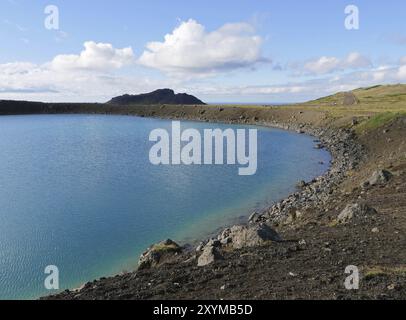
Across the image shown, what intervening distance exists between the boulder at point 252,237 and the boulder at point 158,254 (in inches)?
170

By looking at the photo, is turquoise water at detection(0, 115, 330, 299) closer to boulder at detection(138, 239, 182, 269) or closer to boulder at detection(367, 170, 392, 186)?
boulder at detection(138, 239, 182, 269)

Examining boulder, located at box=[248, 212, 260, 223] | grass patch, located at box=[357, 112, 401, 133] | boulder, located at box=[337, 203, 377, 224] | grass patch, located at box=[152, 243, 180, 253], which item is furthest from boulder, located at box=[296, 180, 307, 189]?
grass patch, located at box=[357, 112, 401, 133]

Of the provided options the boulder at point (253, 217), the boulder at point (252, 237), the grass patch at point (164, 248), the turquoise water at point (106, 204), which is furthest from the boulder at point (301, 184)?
the boulder at point (252, 237)

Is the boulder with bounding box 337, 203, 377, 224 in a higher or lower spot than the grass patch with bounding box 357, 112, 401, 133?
lower

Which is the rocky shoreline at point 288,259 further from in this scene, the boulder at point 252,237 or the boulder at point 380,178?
the boulder at point 380,178

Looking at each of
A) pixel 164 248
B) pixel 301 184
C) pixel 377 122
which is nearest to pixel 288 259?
pixel 164 248

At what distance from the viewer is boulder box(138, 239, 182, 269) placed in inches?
972

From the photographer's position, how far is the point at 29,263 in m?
27.4

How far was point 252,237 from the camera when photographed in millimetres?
22688

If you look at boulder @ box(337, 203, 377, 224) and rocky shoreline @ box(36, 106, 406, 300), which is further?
boulder @ box(337, 203, 377, 224)

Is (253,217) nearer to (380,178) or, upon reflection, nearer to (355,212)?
(355,212)

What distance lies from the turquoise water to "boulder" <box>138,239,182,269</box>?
2.36 metres

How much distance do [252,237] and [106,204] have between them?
2236cm
